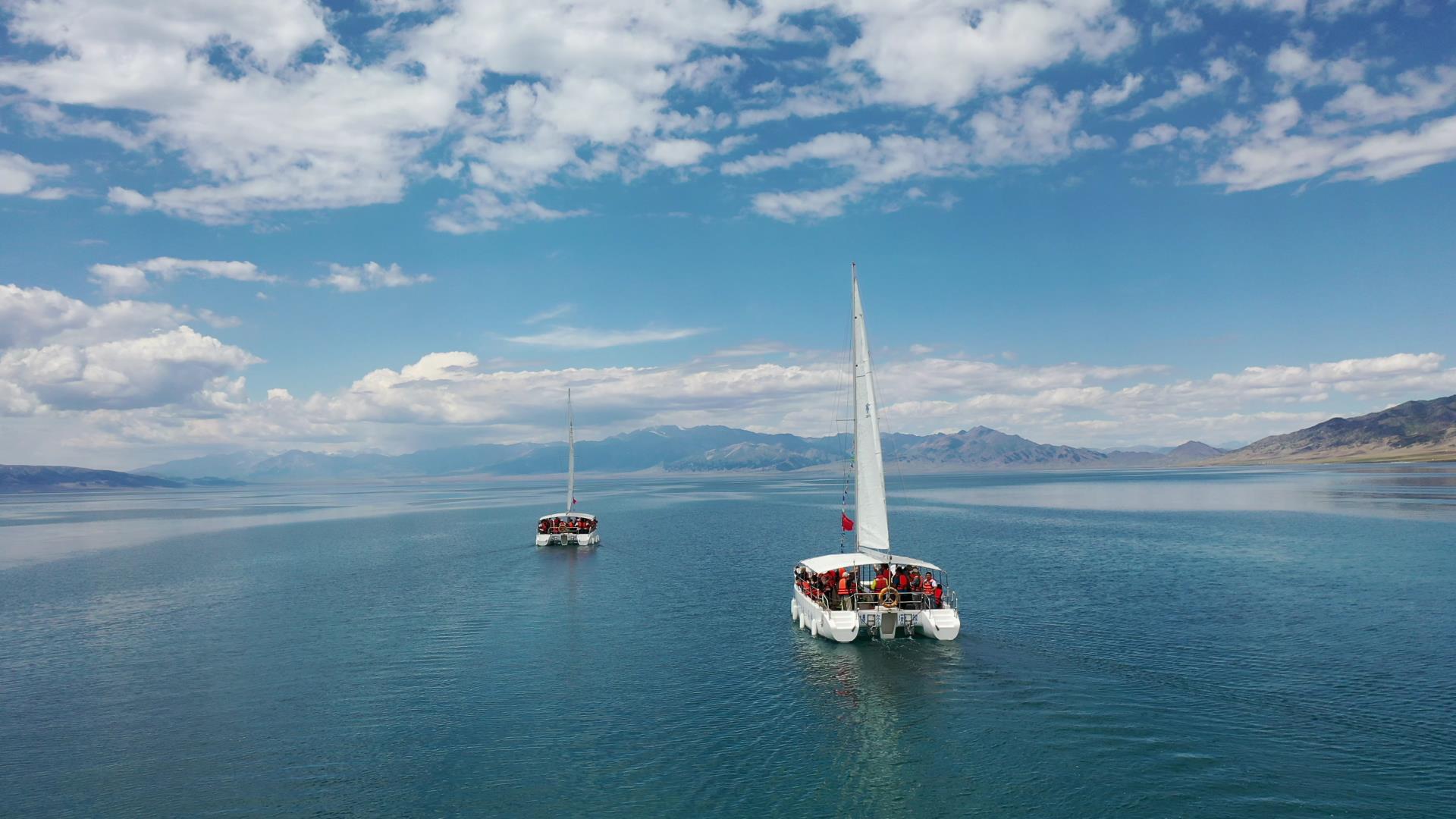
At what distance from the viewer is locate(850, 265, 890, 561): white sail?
52812 millimetres

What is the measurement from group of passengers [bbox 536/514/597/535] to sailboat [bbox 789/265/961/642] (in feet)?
186

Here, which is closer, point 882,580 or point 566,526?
point 882,580

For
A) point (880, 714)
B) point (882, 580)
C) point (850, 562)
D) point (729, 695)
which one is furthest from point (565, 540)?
point (880, 714)

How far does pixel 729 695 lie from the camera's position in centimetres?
3975

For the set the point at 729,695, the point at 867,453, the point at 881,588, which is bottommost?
the point at 729,695

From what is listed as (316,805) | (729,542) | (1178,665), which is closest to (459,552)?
(729,542)

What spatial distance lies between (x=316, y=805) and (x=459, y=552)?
81563 millimetres

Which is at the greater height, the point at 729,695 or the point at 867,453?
the point at 867,453

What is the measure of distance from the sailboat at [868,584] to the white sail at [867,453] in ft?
0.17

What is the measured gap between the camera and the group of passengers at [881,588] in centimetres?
4903

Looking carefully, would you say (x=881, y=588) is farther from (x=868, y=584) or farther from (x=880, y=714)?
(x=880, y=714)

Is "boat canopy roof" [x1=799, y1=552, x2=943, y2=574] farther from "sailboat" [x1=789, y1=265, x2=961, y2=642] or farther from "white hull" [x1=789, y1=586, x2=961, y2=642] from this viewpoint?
"white hull" [x1=789, y1=586, x2=961, y2=642]

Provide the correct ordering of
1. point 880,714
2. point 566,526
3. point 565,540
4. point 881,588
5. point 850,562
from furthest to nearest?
point 566,526 < point 565,540 < point 850,562 < point 881,588 < point 880,714

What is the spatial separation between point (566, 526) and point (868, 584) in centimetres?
6389
